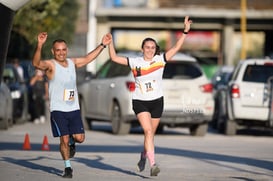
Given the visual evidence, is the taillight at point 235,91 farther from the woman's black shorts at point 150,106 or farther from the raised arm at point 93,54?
the raised arm at point 93,54

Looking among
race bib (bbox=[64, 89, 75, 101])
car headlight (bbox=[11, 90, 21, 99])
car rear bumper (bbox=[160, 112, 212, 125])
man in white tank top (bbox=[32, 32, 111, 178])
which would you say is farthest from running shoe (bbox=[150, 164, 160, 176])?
car headlight (bbox=[11, 90, 21, 99])

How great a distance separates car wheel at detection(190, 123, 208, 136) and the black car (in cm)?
489

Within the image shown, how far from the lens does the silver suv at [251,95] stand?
Answer: 75.4 feet

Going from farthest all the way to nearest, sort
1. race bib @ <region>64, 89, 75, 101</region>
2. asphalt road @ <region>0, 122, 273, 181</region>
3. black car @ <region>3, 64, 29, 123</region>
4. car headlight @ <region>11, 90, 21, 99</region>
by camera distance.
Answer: black car @ <region>3, 64, 29, 123</region>, car headlight @ <region>11, 90, 21, 99</region>, asphalt road @ <region>0, 122, 273, 181</region>, race bib @ <region>64, 89, 75, 101</region>

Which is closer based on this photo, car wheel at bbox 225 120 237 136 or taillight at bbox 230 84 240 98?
taillight at bbox 230 84 240 98

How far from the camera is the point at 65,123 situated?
12898 millimetres

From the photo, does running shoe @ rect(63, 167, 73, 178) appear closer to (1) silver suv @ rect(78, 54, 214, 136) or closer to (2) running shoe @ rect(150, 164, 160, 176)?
(2) running shoe @ rect(150, 164, 160, 176)

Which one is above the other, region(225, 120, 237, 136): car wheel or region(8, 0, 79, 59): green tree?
region(8, 0, 79, 59): green tree

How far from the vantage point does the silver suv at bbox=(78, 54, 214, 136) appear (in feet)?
73.7

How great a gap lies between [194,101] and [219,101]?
3499 mm

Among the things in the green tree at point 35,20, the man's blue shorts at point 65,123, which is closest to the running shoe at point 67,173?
the man's blue shorts at point 65,123

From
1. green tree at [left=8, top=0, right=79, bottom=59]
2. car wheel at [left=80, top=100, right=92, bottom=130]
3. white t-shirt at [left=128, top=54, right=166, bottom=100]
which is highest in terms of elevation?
green tree at [left=8, top=0, right=79, bottom=59]

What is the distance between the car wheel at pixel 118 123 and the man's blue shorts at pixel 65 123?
9.67 metres

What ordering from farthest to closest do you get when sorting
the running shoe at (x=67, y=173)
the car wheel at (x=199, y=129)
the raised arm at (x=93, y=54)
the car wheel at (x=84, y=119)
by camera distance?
1. the car wheel at (x=84, y=119)
2. the car wheel at (x=199, y=129)
3. the raised arm at (x=93, y=54)
4. the running shoe at (x=67, y=173)
